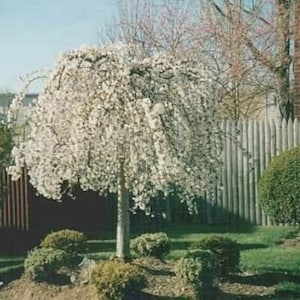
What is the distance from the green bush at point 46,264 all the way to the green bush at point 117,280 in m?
0.85

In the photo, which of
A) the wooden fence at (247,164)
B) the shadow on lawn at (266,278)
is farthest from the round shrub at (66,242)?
the wooden fence at (247,164)

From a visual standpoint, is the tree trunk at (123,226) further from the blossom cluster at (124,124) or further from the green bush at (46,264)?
the green bush at (46,264)

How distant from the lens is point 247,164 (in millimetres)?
13609

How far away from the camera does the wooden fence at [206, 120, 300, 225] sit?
13.8 meters

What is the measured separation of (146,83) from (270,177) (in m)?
4.36

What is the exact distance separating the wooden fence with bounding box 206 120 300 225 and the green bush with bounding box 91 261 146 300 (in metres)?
6.30

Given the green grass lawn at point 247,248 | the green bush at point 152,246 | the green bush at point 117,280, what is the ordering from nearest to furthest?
the green bush at point 117,280 → the green bush at point 152,246 → the green grass lawn at point 247,248

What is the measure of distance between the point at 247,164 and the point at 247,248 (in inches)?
108

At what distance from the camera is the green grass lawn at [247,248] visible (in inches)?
368

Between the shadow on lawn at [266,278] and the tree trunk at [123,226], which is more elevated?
the tree trunk at [123,226]

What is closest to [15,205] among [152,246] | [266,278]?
[152,246]

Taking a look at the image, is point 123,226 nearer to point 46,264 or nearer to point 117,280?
point 46,264

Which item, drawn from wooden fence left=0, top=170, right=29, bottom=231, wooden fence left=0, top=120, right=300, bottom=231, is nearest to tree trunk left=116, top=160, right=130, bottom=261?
wooden fence left=0, top=170, right=29, bottom=231

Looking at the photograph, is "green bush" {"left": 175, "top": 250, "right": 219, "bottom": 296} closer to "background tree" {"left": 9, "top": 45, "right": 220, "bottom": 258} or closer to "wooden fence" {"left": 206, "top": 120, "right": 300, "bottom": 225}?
"background tree" {"left": 9, "top": 45, "right": 220, "bottom": 258}
